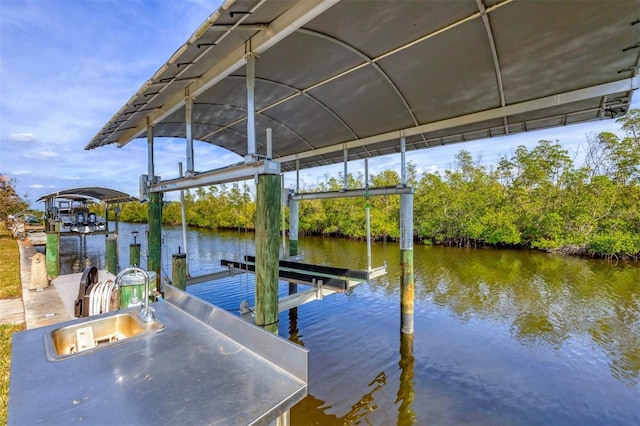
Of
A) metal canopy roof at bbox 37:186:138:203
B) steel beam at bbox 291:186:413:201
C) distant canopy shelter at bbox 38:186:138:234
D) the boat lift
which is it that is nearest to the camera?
the boat lift

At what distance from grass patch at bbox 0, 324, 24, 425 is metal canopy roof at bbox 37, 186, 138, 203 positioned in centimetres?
776

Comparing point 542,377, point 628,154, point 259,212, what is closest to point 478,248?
point 628,154

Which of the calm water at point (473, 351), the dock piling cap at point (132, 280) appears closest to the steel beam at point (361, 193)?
the calm water at point (473, 351)

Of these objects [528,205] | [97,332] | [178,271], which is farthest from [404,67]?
[528,205]

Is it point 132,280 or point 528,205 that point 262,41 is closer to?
point 132,280

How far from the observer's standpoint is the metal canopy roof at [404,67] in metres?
3.18

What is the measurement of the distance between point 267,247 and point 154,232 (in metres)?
4.20

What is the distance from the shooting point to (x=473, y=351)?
6.74 meters

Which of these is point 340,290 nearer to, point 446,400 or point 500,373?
point 446,400

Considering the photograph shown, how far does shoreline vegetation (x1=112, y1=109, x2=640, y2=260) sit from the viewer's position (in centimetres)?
1708

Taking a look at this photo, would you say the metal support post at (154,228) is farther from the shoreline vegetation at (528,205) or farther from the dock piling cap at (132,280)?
the shoreline vegetation at (528,205)

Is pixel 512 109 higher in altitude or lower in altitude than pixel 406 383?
higher

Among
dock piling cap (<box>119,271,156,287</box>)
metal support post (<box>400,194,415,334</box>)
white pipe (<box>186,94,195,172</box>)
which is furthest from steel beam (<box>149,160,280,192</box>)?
metal support post (<box>400,194,415,334</box>)

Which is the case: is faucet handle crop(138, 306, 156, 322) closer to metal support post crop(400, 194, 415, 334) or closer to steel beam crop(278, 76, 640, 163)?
metal support post crop(400, 194, 415, 334)
